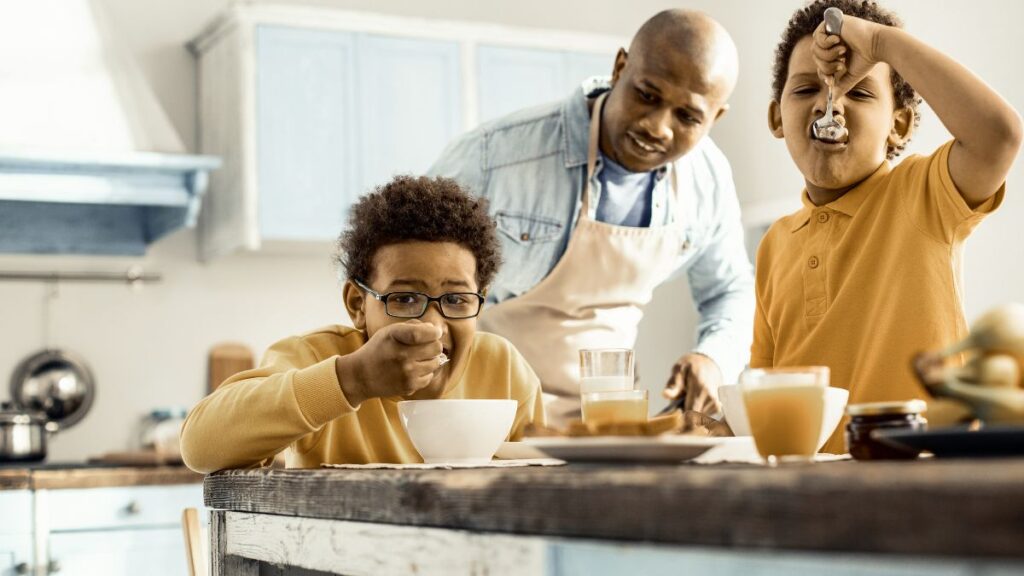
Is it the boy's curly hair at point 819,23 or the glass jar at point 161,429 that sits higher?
the boy's curly hair at point 819,23

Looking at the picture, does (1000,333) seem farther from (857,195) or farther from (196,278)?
(196,278)

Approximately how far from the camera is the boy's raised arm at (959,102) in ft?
4.74

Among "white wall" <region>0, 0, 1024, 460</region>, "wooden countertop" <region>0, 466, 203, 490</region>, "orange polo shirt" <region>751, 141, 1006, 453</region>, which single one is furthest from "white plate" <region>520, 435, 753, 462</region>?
"white wall" <region>0, 0, 1024, 460</region>

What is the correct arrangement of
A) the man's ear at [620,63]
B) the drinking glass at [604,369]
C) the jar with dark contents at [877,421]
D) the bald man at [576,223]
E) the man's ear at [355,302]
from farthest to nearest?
the bald man at [576,223], the man's ear at [620,63], the man's ear at [355,302], the drinking glass at [604,369], the jar with dark contents at [877,421]

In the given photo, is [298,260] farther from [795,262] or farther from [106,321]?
[795,262]

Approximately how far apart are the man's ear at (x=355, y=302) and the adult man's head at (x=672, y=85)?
0.79 meters

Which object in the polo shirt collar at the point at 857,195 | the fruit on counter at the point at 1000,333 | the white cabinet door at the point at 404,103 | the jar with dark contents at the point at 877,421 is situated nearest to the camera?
the fruit on counter at the point at 1000,333

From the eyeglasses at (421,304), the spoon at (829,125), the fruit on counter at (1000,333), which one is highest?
the spoon at (829,125)

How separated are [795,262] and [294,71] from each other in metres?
2.52

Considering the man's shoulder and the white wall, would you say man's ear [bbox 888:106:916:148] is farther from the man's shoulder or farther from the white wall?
the white wall

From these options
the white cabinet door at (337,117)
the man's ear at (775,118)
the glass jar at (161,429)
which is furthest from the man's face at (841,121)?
the glass jar at (161,429)

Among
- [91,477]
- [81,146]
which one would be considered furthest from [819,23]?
[81,146]

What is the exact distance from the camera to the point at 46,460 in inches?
152

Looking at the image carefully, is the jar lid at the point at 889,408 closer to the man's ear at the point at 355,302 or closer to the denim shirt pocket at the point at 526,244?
the man's ear at the point at 355,302
